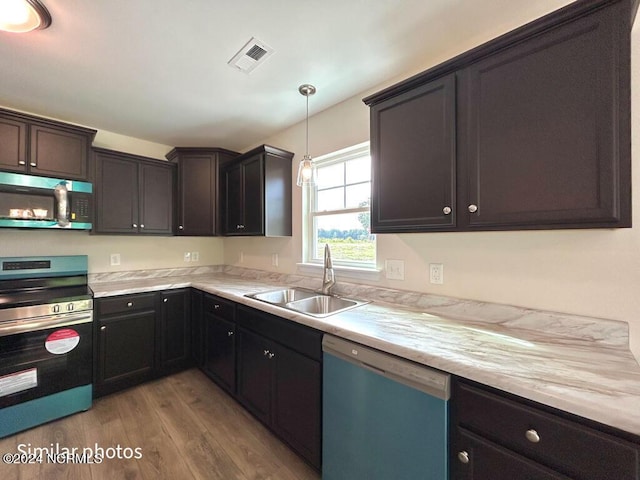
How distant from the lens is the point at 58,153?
2.31 m

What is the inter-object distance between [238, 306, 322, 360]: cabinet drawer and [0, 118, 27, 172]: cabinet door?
6.89ft

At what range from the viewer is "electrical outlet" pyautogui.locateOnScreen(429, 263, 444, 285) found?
1678mm

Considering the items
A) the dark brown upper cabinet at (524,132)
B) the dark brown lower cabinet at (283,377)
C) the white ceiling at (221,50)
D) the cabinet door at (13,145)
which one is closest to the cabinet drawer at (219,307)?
the dark brown lower cabinet at (283,377)

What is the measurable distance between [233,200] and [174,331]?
144 centimetres

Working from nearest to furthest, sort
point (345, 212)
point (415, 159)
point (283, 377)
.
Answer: point (415, 159) → point (283, 377) → point (345, 212)

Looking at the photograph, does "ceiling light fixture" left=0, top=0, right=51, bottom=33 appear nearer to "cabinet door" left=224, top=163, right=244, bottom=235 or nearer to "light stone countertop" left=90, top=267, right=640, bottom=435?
"cabinet door" left=224, top=163, right=244, bottom=235

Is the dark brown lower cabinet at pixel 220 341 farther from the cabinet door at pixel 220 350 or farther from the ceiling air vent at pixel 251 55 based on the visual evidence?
the ceiling air vent at pixel 251 55

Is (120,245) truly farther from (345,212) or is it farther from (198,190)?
(345,212)

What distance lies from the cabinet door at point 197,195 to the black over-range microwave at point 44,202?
2.63ft

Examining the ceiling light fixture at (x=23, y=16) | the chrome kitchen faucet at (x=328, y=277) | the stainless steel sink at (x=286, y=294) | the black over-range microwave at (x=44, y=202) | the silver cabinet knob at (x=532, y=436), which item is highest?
the ceiling light fixture at (x=23, y=16)

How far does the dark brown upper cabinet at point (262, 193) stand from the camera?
2545mm

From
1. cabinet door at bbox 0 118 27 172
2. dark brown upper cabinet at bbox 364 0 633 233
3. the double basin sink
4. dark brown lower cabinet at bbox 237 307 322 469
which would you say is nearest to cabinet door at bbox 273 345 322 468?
dark brown lower cabinet at bbox 237 307 322 469

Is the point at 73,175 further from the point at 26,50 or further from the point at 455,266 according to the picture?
the point at 455,266

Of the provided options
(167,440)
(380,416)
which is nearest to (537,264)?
(380,416)
